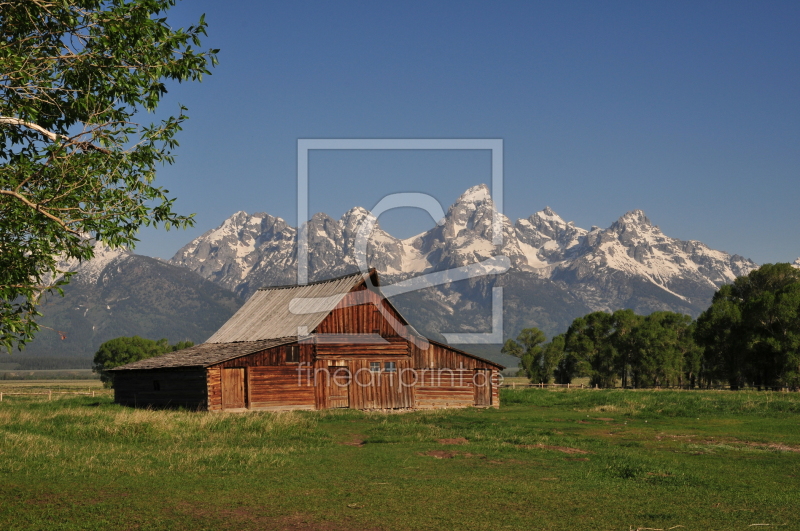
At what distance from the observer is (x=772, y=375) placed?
243ft

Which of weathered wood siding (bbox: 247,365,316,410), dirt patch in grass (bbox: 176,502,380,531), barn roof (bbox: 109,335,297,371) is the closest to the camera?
dirt patch in grass (bbox: 176,502,380,531)

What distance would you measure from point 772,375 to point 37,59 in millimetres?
76631

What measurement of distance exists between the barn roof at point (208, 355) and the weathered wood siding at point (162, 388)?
502 millimetres

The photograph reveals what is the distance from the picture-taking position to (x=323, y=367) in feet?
142

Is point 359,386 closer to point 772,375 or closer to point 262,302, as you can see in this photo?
point 262,302

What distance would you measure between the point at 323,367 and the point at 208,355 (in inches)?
275

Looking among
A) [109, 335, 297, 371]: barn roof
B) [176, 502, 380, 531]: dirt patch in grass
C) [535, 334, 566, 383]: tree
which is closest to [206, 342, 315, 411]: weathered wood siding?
[109, 335, 297, 371]: barn roof

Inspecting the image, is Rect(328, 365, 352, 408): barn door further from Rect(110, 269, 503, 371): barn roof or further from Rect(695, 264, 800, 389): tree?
Rect(695, 264, 800, 389): tree

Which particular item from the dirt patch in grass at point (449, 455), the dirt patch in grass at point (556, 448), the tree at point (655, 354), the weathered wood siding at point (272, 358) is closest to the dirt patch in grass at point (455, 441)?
the dirt patch in grass at point (556, 448)

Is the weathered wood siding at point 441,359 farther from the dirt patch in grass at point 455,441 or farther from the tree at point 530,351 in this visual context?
the tree at point 530,351

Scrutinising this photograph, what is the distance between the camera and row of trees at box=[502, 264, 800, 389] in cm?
7081

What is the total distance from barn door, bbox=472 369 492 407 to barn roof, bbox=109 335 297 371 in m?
12.9

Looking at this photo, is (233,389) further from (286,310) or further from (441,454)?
(441,454)

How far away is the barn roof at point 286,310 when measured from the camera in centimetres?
4484
